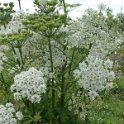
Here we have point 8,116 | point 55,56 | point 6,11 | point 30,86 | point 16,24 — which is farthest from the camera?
point 6,11

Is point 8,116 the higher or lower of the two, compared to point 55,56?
lower

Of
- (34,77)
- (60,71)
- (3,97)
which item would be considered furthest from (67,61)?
(3,97)

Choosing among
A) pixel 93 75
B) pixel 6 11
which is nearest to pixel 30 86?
pixel 93 75

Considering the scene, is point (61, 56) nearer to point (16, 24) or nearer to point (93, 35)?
point (93, 35)

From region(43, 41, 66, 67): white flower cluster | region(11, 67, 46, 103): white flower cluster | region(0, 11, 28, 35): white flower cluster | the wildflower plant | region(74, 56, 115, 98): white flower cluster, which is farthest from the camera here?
region(0, 11, 28, 35): white flower cluster

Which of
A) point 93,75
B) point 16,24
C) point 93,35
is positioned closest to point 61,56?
point 93,35

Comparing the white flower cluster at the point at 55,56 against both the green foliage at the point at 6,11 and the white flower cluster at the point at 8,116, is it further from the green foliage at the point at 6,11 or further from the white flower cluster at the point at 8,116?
the green foliage at the point at 6,11

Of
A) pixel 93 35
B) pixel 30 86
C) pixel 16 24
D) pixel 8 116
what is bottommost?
pixel 8 116

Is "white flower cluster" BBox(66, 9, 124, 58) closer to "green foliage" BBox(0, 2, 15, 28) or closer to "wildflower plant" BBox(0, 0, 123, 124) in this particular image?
"wildflower plant" BBox(0, 0, 123, 124)

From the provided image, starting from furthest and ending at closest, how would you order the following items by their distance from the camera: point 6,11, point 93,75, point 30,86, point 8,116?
point 6,11 → point 8,116 → point 93,75 → point 30,86

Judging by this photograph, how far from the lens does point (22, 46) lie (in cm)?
773

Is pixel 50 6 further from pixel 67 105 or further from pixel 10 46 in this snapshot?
pixel 67 105

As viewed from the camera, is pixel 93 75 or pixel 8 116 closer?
pixel 93 75

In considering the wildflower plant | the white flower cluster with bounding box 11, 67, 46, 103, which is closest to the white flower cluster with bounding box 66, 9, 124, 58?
the wildflower plant
